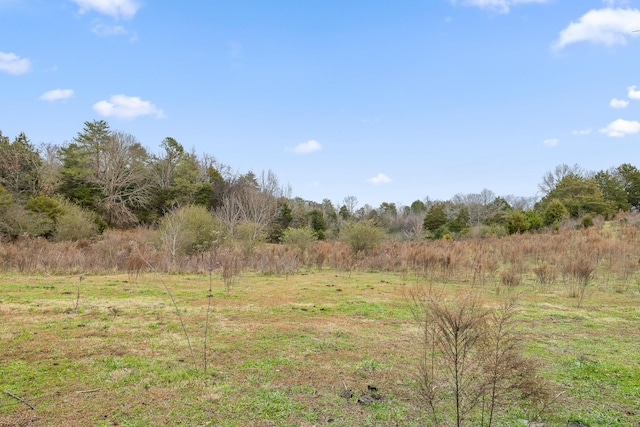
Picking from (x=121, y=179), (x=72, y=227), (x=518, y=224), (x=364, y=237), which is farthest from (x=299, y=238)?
→ (x=121, y=179)

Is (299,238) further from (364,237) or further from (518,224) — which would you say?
(518,224)

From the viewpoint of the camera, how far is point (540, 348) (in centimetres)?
466

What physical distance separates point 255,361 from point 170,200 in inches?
1218

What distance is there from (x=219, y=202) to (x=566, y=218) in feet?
91.6

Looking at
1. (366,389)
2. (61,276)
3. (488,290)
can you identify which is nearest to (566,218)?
(488,290)

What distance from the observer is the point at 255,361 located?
13.3ft

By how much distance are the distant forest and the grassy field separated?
972cm

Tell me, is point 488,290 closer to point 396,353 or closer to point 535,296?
point 535,296

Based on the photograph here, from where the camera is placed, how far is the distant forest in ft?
62.5

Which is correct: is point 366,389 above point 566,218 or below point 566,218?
below

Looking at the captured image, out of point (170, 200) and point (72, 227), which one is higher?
point (170, 200)

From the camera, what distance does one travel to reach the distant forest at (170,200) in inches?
750

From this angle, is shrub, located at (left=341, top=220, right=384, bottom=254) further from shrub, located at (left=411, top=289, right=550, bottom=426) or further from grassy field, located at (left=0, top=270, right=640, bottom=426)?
shrub, located at (left=411, top=289, right=550, bottom=426)

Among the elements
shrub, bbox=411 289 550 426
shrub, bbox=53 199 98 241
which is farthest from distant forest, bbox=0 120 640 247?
shrub, bbox=411 289 550 426
